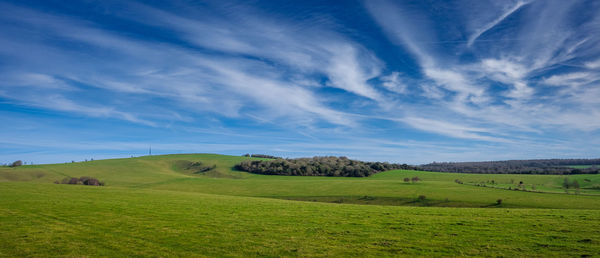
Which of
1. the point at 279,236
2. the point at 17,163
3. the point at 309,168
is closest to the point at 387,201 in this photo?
the point at 279,236

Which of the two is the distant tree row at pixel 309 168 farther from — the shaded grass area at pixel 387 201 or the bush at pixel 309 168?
the shaded grass area at pixel 387 201

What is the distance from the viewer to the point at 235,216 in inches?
931

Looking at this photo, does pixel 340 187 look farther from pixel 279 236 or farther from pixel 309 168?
pixel 279 236

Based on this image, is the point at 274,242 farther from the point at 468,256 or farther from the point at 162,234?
the point at 468,256

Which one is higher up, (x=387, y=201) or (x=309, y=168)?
(x=309, y=168)

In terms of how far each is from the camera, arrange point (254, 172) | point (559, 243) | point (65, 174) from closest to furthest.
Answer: point (559, 243)
point (65, 174)
point (254, 172)

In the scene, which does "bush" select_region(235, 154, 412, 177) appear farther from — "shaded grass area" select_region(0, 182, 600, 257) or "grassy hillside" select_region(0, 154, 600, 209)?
"shaded grass area" select_region(0, 182, 600, 257)

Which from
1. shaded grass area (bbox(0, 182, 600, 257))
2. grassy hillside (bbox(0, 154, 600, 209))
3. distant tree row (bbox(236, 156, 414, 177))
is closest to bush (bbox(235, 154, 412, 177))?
distant tree row (bbox(236, 156, 414, 177))

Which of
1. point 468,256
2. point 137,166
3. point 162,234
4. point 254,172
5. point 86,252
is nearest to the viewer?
point 468,256

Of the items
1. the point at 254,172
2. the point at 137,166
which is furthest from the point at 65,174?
the point at 254,172

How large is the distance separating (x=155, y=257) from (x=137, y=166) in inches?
5118

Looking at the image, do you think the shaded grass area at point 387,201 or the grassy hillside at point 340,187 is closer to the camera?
the shaded grass area at point 387,201

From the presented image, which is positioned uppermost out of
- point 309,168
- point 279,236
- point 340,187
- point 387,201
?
point 309,168

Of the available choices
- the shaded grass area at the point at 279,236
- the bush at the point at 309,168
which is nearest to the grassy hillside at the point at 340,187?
the bush at the point at 309,168
